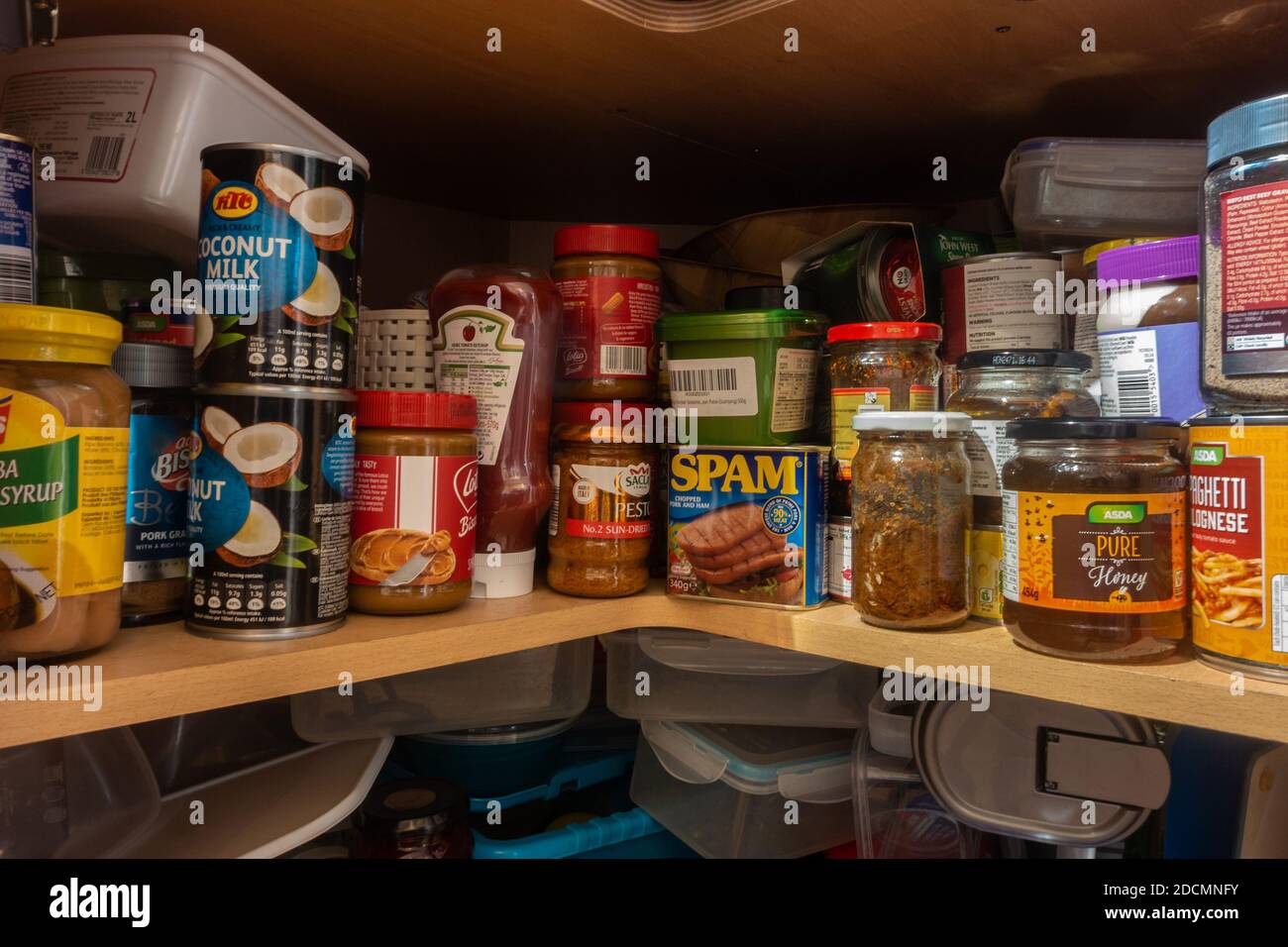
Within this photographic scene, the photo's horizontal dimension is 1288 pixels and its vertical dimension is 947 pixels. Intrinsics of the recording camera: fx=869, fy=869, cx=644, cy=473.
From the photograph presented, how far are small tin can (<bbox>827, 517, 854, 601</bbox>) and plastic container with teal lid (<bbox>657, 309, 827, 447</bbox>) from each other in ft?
0.35

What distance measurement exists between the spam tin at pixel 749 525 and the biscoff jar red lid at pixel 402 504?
0.26 m

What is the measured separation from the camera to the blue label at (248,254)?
701 mm

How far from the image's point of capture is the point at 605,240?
3.22 ft

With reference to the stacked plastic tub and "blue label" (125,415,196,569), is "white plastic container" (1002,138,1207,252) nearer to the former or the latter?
the stacked plastic tub

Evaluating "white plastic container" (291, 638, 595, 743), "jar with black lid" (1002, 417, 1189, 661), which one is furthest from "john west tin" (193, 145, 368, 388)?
"jar with black lid" (1002, 417, 1189, 661)

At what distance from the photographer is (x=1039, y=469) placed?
697 millimetres

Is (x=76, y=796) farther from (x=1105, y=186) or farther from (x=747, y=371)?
(x=1105, y=186)

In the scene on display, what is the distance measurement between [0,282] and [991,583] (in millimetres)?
850

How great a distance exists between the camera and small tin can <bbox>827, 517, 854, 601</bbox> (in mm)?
894

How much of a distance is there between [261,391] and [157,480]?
143 mm

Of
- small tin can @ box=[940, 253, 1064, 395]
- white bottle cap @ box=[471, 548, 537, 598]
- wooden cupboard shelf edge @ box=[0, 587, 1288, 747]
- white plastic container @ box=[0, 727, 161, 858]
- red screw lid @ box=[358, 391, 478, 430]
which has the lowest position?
white plastic container @ box=[0, 727, 161, 858]

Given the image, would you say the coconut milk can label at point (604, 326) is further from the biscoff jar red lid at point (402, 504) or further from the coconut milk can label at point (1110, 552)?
the coconut milk can label at point (1110, 552)
